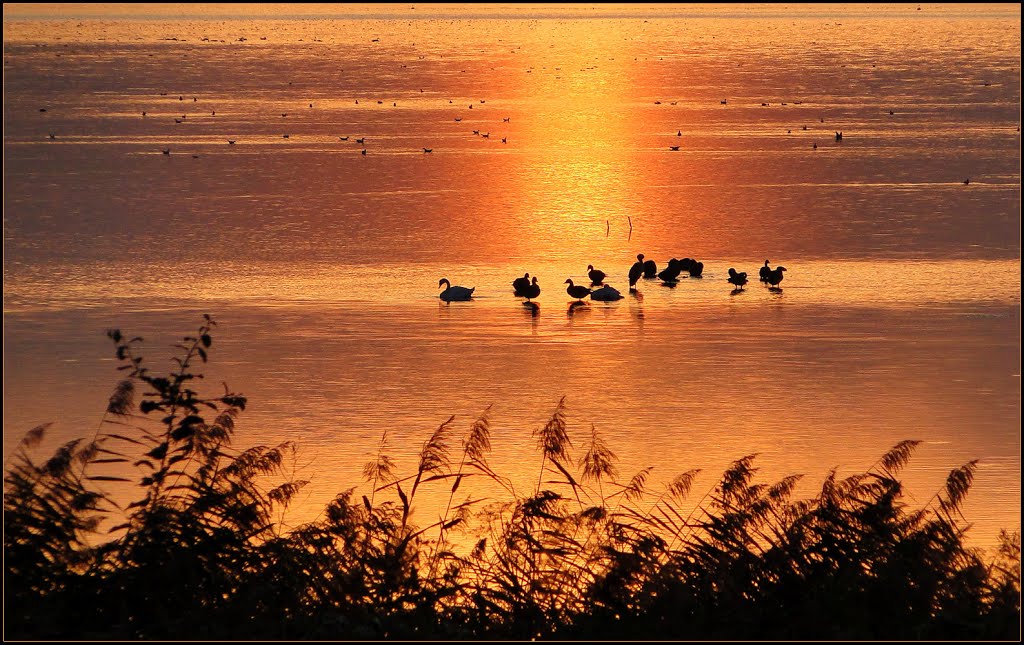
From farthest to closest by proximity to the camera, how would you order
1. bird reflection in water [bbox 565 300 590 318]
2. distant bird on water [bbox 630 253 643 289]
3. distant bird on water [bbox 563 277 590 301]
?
distant bird on water [bbox 630 253 643 289], distant bird on water [bbox 563 277 590 301], bird reflection in water [bbox 565 300 590 318]

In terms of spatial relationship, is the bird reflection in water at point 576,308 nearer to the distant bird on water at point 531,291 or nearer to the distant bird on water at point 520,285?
the distant bird on water at point 531,291

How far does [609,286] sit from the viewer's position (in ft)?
63.5

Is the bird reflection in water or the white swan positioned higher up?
the white swan

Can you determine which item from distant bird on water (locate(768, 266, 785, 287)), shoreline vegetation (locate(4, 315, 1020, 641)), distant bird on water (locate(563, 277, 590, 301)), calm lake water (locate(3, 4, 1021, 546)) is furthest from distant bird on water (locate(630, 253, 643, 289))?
shoreline vegetation (locate(4, 315, 1020, 641))

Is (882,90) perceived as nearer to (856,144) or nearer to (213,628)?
(856,144)

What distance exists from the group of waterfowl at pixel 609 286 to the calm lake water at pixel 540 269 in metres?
0.20

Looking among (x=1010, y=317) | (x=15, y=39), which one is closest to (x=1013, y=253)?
(x=1010, y=317)

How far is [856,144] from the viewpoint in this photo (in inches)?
1590

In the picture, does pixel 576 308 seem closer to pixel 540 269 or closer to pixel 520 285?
pixel 520 285

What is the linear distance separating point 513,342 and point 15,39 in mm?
98603

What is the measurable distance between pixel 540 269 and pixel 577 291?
94.1 inches

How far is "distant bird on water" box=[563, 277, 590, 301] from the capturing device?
62.3ft

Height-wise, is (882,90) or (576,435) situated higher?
(882,90)

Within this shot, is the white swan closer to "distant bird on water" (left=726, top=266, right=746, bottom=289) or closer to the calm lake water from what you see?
the calm lake water
